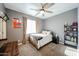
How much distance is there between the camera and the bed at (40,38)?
1433mm

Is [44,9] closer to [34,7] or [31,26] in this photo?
[34,7]

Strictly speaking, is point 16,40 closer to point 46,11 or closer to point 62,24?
point 46,11

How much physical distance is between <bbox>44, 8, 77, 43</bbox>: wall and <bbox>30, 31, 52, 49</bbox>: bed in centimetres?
16

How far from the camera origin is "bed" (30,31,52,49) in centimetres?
143

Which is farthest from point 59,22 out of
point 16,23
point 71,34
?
point 16,23

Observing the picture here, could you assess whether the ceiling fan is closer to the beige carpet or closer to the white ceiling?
the white ceiling

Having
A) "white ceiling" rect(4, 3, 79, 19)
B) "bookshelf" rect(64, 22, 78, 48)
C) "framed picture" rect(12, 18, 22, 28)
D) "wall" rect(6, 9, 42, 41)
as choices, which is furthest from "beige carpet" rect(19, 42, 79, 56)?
"white ceiling" rect(4, 3, 79, 19)

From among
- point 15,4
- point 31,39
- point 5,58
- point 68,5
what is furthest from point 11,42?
point 68,5

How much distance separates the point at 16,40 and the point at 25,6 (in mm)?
723

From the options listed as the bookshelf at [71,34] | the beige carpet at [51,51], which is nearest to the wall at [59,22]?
the bookshelf at [71,34]

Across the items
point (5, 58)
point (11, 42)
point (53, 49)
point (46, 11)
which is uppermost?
point (46, 11)

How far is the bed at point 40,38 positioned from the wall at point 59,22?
6.2 inches

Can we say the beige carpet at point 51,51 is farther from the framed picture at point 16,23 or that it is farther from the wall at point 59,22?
the framed picture at point 16,23

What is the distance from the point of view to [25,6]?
4.14ft
